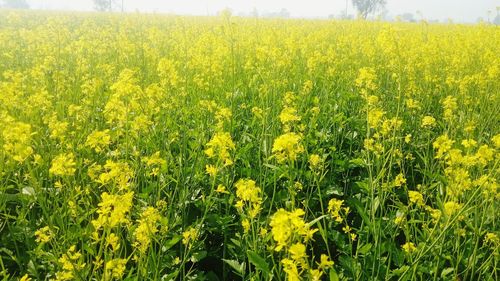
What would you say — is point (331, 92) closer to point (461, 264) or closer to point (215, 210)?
point (215, 210)

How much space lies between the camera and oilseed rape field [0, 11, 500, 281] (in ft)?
5.08

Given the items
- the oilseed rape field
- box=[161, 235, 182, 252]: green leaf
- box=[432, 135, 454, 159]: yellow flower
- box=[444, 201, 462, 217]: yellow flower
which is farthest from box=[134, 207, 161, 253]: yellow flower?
box=[432, 135, 454, 159]: yellow flower

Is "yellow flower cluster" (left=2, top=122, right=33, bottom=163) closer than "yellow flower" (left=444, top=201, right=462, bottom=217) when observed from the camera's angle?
No

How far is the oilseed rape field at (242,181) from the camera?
1.55 m

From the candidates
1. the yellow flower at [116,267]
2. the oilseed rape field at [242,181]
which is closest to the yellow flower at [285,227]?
the oilseed rape field at [242,181]

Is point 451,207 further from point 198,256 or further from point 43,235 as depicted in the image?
point 43,235

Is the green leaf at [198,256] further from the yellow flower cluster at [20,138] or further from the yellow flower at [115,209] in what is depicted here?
the yellow flower cluster at [20,138]

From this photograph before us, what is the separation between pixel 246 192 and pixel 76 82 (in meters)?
2.99

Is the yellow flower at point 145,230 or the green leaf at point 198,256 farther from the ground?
the yellow flower at point 145,230

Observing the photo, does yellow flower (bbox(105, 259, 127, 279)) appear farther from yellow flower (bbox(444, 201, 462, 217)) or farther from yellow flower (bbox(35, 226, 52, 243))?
yellow flower (bbox(444, 201, 462, 217))

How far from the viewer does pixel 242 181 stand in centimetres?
162

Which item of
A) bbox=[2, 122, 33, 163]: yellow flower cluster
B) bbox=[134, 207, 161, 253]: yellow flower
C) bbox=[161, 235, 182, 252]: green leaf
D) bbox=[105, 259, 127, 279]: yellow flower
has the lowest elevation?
bbox=[161, 235, 182, 252]: green leaf

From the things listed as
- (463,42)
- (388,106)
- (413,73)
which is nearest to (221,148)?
(388,106)

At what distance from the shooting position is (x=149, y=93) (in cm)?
267
